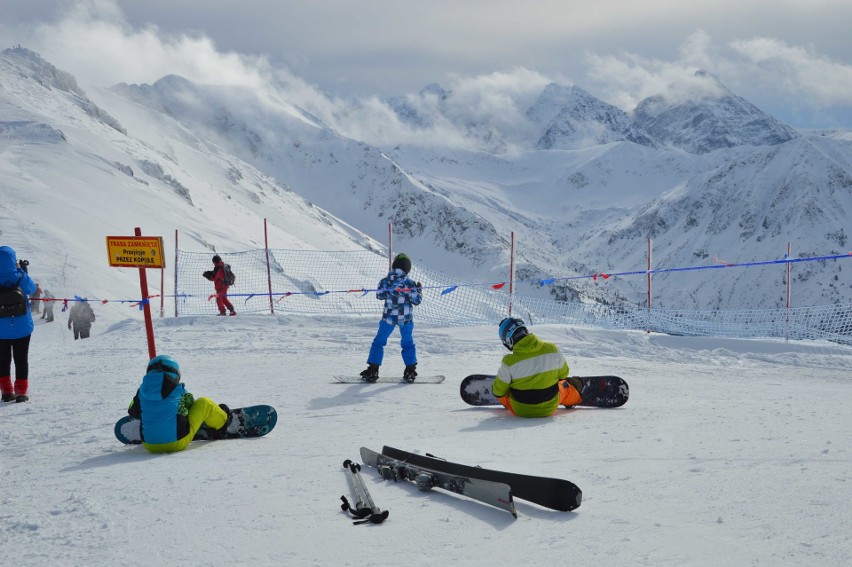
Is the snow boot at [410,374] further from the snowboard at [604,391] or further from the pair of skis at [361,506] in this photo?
the pair of skis at [361,506]

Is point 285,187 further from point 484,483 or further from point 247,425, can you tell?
point 484,483

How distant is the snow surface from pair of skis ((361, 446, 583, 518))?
0.07 meters

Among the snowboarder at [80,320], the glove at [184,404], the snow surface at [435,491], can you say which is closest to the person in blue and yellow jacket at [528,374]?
the snow surface at [435,491]

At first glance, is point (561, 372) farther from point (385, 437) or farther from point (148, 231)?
point (148, 231)

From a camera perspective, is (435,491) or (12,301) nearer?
(435,491)

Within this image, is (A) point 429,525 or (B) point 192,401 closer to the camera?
(A) point 429,525

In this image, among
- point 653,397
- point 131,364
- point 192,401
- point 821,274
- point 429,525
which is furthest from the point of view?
point 821,274

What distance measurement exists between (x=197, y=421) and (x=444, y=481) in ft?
7.83

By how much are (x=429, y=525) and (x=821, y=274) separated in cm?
17898

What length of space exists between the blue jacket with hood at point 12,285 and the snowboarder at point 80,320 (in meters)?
13.5

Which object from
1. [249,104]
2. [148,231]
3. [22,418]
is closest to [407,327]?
[22,418]

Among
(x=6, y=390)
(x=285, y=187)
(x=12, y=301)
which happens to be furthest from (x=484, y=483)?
(x=285, y=187)

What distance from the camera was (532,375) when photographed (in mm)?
6336

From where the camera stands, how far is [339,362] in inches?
418
